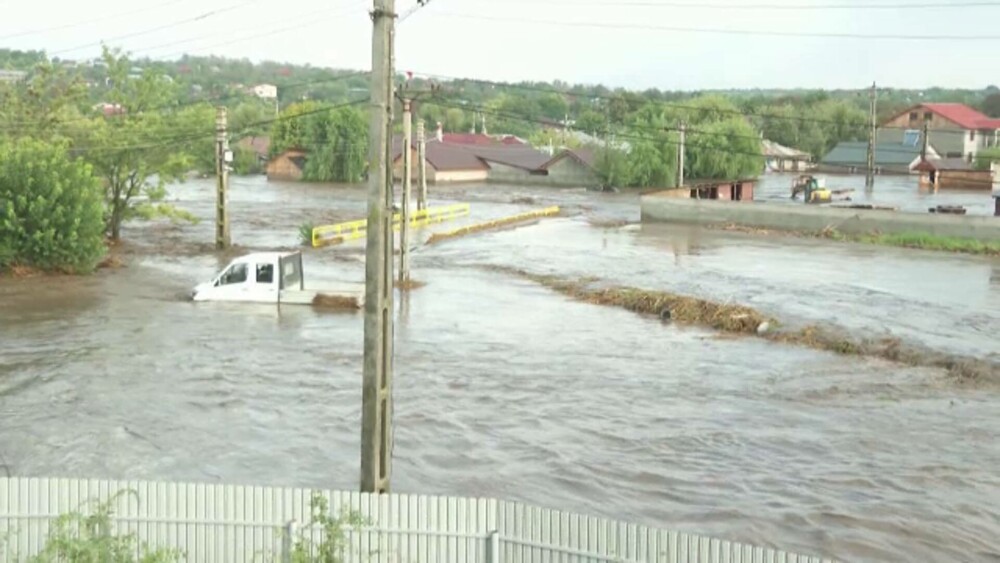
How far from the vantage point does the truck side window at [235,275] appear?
1144 inches

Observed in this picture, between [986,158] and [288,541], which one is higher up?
[986,158]

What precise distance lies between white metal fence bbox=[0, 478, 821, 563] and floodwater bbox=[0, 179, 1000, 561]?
4754mm

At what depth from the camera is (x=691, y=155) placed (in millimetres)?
90438

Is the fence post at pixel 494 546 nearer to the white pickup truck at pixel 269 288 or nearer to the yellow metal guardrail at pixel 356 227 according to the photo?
the white pickup truck at pixel 269 288

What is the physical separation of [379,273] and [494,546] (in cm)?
253

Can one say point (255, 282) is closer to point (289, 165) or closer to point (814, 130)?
point (289, 165)

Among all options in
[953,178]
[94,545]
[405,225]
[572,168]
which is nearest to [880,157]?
[953,178]

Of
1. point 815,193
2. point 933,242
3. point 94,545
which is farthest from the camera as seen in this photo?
point 815,193

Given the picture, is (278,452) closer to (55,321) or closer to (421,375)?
(421,375)

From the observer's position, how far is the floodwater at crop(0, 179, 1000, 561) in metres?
15.2

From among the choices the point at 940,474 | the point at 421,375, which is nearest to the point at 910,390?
the point at 940,474

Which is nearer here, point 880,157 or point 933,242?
point 933,242

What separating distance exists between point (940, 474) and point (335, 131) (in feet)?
272

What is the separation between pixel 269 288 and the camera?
94.3 feet
